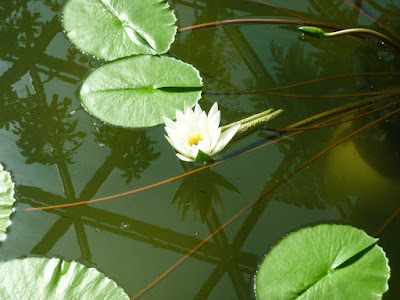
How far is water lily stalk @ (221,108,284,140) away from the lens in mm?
1761

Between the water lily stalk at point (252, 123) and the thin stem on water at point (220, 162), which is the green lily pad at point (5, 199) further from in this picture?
the water lily stalk at point (252, 123)

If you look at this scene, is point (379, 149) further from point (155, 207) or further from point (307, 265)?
point (155, 207)

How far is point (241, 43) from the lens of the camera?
93.5 inches

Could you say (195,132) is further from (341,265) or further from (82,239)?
(341,265)

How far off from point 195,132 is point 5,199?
31.2 inches

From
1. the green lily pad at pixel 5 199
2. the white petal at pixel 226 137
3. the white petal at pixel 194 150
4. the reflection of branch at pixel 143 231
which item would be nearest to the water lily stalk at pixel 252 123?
the white petal at pixel 226 137

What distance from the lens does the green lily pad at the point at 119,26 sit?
2107mm

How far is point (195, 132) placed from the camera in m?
1.68

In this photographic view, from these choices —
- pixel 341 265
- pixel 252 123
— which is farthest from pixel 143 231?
pixel 341 265

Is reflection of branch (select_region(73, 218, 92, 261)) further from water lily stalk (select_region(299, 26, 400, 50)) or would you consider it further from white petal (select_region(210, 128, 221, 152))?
water lily stalk (select_region(299, 26, 400, 50))

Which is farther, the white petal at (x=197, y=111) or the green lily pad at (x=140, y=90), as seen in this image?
the green lily pad at (x=140, y=90)

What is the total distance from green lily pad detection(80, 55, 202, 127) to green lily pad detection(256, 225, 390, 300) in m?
0.77

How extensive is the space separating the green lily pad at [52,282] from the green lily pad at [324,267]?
527 mm

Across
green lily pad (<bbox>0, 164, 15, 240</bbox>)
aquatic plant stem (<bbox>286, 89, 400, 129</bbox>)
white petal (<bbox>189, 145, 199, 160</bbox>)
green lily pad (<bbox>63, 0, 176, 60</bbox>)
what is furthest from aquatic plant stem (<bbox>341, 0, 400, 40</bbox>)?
green lily pad (<bbox>0, 164, 15, 240</bbox>)
